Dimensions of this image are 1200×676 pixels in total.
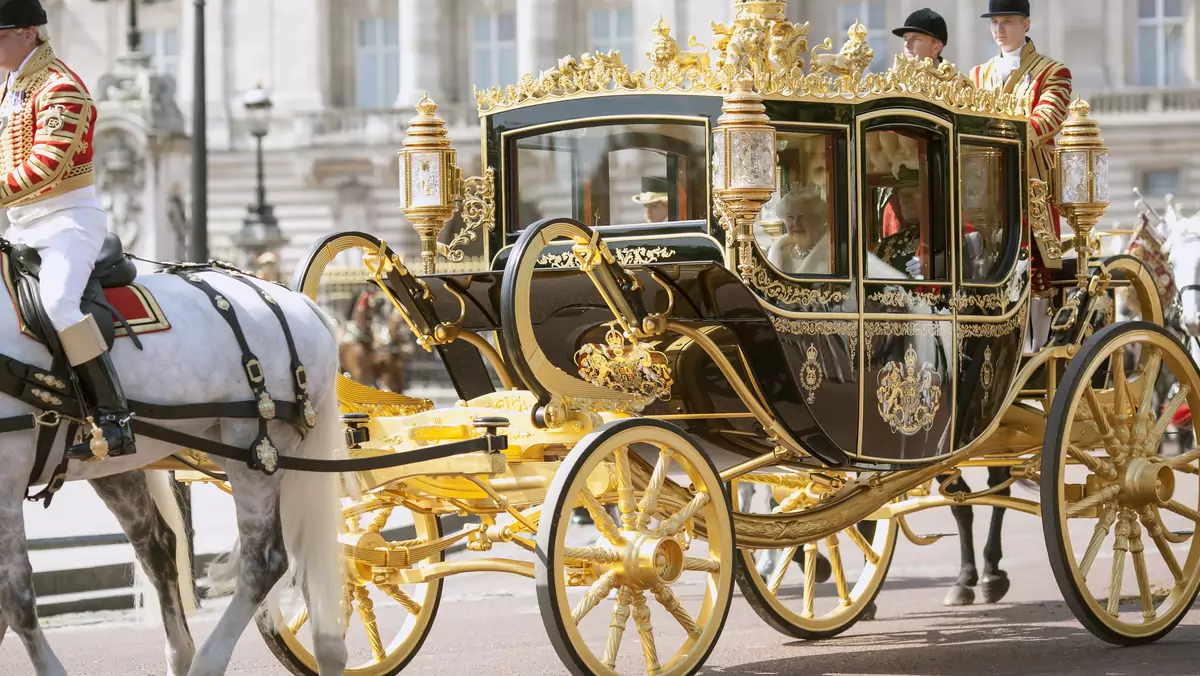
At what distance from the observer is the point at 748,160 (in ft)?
22.2

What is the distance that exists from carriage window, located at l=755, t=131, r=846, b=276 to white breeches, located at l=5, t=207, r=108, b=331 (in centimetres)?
269

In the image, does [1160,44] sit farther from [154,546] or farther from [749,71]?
[154,546]

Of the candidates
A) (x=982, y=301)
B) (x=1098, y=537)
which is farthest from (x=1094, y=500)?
(x=982, y=301)

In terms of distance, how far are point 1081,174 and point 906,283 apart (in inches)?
50.8

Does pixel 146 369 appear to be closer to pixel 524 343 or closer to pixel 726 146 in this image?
pixel 524 343

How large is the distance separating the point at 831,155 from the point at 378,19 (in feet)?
132

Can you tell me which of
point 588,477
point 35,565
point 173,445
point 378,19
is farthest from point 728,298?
point 378,19

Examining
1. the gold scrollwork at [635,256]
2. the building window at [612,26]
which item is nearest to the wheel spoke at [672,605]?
the gold scrollwork at [635,256]

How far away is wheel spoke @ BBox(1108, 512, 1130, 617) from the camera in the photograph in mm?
7762

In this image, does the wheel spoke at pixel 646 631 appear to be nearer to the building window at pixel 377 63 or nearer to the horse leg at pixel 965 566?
the horse leg at pixel 965 566

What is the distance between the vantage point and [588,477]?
21.0 ft

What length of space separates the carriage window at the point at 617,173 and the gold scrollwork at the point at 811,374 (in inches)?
26.8

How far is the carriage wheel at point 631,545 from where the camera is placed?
6.12m

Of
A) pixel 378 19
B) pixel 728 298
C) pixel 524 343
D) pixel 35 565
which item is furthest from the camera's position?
pixel 378 19
